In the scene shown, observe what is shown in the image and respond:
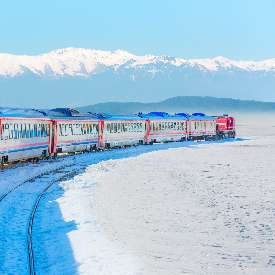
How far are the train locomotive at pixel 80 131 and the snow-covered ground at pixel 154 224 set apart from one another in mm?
2331

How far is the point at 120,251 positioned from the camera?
16.0 meters

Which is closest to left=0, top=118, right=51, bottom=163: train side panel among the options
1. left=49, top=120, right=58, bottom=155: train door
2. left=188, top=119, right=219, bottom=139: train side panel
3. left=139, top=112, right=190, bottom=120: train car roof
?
left=49, top=120, right=58, bottom=155: train door

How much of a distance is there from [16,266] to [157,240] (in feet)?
14.2

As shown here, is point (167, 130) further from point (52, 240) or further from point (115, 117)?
point (52, 240)

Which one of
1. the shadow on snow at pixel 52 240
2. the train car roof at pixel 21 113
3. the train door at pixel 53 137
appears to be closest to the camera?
the shadow on snow at pixel 52 240

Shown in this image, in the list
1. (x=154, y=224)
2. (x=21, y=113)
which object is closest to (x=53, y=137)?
(x=21, y=113)

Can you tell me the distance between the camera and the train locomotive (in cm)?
3572

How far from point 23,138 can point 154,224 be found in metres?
18.8

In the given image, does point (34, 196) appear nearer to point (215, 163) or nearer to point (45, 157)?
point (45, 157)

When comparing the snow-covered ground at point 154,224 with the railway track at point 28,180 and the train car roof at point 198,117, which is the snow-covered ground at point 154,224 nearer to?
the railway track at point 28,180

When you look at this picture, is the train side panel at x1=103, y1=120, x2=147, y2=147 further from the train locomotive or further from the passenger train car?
the passenger train car

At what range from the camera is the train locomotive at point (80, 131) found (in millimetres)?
35719

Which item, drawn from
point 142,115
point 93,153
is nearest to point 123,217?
point 93,153

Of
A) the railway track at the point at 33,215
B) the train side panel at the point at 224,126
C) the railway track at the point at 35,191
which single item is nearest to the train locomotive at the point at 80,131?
the railway track at the point at 35,191
